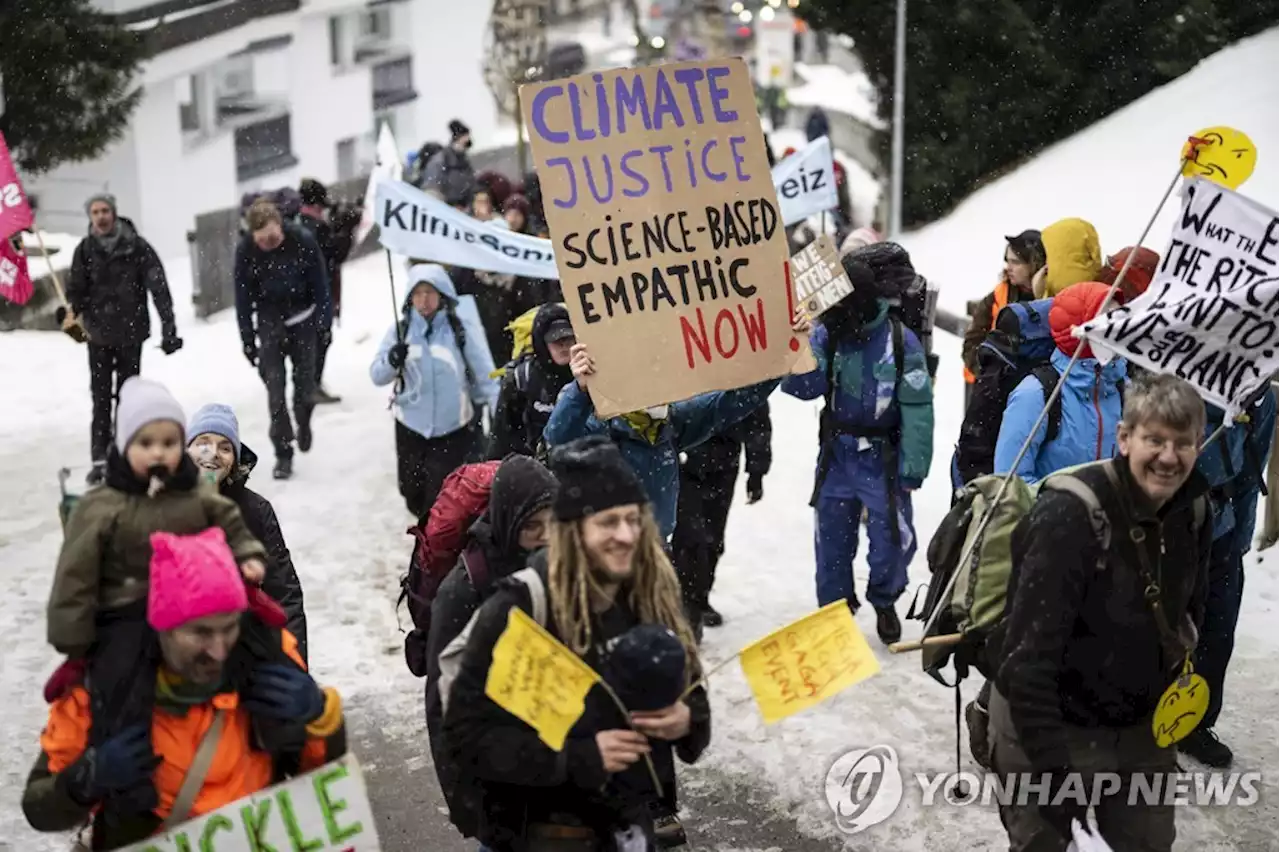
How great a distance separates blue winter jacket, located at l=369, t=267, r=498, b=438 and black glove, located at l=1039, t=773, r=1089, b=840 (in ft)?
17.3

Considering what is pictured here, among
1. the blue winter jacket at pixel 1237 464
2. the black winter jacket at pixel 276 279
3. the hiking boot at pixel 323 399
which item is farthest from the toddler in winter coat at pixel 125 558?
the hiking boot at pixel 323 399

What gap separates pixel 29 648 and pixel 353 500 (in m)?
3.11

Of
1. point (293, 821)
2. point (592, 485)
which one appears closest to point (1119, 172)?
point (592, 485)

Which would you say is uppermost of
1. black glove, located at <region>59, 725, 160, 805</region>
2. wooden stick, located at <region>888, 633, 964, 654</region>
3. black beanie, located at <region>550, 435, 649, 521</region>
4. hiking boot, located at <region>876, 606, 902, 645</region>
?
black beanie, located at <region>550, 435, 649, 521</region>

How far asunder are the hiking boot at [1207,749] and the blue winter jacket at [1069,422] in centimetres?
139

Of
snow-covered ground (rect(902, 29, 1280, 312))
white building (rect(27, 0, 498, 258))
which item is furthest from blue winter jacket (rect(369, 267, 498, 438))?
white building (rect(27, 0, 498, 258))

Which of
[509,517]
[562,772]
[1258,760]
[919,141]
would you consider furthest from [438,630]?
[919,141]

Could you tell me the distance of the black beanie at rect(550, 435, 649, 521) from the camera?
3.92 m

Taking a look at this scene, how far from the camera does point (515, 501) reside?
4500 mm

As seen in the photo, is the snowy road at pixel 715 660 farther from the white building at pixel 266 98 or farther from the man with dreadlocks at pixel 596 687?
the white building at pixel 266 98

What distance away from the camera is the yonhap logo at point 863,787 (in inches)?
256

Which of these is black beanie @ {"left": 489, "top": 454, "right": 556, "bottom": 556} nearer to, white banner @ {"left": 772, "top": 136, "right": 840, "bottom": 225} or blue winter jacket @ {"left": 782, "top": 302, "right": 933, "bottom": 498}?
blue winter jacket @ {"left": 782, "top": 302, "right": 933, "bottom": 498}

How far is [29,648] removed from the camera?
340 inches

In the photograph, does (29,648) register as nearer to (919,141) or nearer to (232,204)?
(919,141)
